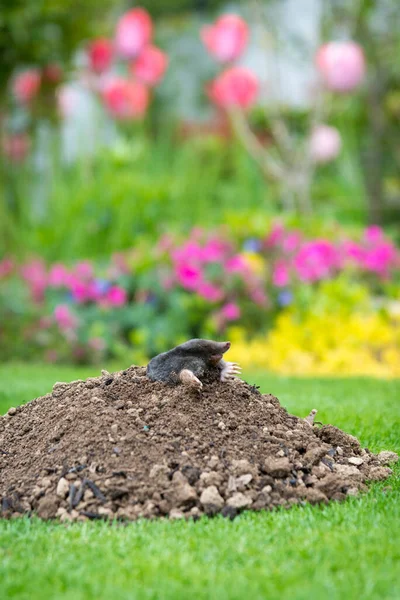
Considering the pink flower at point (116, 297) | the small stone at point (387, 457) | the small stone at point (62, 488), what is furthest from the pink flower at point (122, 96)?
the small stone at point (62, 488)

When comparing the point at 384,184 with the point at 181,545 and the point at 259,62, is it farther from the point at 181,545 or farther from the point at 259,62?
the point at 181,545

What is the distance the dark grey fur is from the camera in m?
3.20

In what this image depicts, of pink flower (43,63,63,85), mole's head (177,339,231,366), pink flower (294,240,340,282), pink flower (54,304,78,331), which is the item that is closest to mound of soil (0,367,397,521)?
mole's head (177,339,231,366)

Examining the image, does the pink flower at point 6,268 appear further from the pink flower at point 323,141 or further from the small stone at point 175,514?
the small stone at point 175,514

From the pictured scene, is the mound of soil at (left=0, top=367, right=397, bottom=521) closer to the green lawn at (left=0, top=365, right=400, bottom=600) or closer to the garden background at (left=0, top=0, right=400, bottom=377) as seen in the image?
the green lawn at (left=0, top=365, right=400, bottom=600)

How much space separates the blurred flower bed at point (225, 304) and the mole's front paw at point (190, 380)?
352cm

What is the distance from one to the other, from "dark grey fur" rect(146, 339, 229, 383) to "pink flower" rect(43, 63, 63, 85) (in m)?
6.55

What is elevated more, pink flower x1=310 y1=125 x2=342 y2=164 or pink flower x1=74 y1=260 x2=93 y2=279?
pink flower x1=310 y1=125 x2=342 y2=164

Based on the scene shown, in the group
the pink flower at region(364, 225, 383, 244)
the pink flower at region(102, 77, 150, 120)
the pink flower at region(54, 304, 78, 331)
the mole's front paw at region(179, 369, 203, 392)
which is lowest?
the mole's front paw at region(179, 369, 203, 392)

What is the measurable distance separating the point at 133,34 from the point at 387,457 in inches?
290

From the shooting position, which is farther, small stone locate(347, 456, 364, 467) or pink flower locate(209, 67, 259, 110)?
pink flower locate(209, 67, 259, 110)

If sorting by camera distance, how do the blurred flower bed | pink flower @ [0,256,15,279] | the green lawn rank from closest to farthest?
the green lawn → the blurred flower bed → pink flower @ [0,256,15,279]

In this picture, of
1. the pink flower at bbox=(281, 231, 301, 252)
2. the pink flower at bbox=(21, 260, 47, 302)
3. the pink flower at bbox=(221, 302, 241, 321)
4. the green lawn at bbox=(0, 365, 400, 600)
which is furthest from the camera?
the pink flower at bbox=(21, 260, 47, 302)

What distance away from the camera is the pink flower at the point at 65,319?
7.16 m
